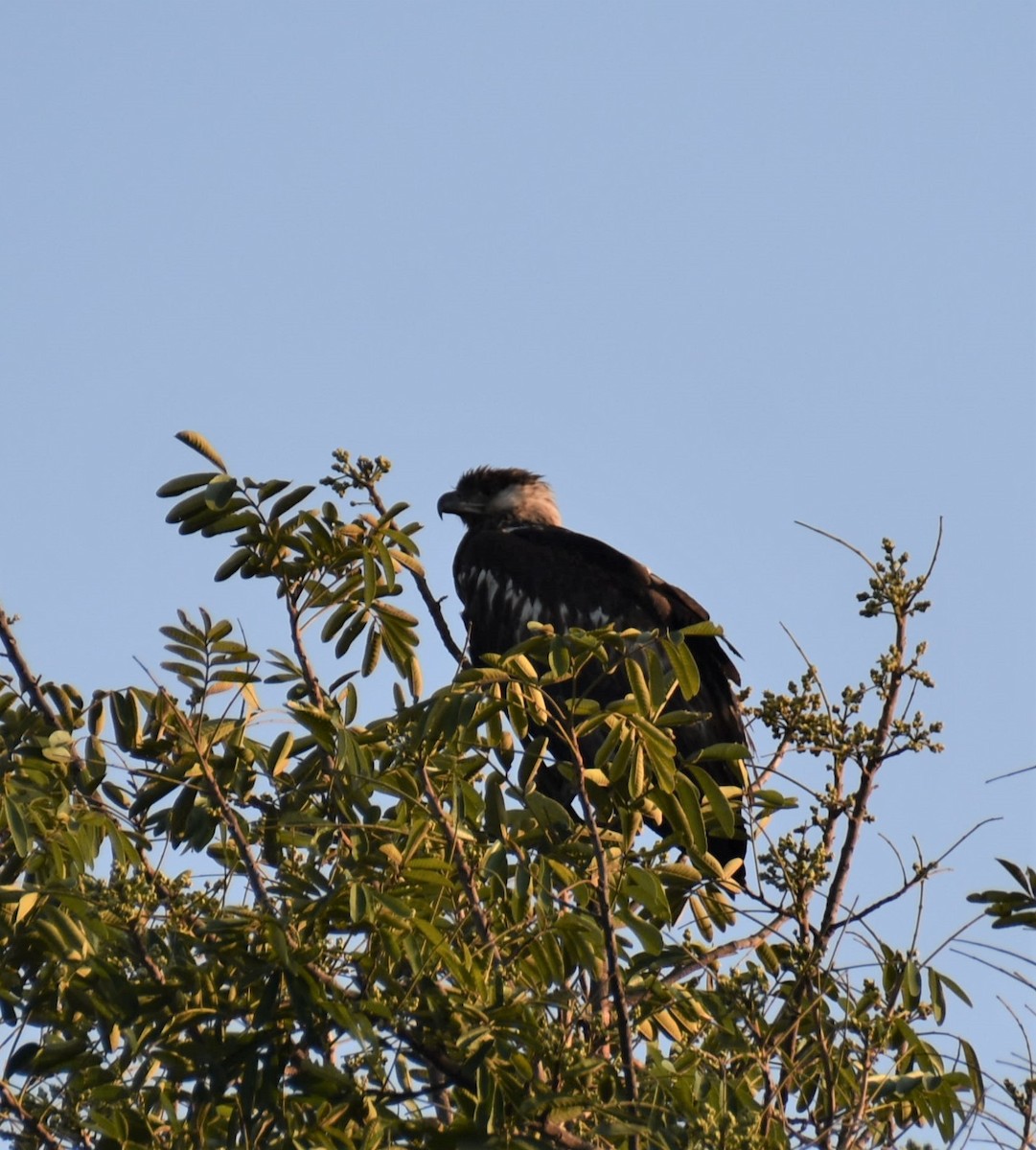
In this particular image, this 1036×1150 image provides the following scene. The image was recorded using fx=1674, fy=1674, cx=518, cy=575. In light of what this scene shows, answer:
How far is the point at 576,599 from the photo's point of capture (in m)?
7.96

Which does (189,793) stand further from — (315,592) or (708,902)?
(708,902)

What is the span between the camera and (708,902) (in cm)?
423

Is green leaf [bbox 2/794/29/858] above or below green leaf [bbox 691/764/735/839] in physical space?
below

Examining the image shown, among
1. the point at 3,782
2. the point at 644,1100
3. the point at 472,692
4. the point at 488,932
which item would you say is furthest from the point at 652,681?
the point at 3,782

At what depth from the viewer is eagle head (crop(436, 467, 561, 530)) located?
9.31 meters

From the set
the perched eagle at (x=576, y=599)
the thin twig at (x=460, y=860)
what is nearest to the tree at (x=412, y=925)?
the thin twig at (x=460, y=860)

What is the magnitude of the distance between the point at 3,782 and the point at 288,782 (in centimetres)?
63

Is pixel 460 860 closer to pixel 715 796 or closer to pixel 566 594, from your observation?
pixel 715 796

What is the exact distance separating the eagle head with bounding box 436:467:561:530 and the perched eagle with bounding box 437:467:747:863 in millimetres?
582

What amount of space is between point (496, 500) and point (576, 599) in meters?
1.58

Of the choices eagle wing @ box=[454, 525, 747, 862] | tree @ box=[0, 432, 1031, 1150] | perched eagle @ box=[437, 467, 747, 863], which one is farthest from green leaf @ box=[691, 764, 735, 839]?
eagle wing @ box=[454, 525, 747, 862]

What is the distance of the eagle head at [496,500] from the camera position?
9312 millimetres

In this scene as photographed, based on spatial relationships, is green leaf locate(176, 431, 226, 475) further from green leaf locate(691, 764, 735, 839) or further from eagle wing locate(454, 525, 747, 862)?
eagle wing locate(454, 525, 747, 862)

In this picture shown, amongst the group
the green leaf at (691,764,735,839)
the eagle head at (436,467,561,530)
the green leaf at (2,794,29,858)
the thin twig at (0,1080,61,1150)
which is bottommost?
the thin twig at (0,1080,61,1150)
